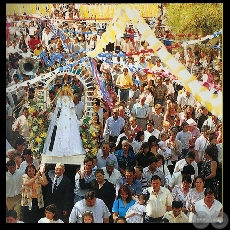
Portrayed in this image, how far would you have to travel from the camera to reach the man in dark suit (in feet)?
26.0

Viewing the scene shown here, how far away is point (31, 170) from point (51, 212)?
0.58m

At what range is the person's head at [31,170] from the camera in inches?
314

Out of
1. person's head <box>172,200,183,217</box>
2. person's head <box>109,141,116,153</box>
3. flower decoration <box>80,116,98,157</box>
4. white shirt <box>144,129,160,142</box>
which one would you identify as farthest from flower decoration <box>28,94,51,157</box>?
person's head <box>172,200,183,217</box>

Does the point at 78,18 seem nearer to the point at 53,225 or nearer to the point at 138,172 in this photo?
the point at 138,172

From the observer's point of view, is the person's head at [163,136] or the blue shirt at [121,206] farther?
the person's head at [163,136]

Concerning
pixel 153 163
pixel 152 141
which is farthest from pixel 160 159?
pixel 152 141

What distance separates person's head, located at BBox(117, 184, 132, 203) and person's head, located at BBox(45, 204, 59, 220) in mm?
823

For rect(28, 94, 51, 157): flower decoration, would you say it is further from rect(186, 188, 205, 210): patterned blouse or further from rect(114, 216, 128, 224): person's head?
rect(186, 188, 205, 210): patterned blouse

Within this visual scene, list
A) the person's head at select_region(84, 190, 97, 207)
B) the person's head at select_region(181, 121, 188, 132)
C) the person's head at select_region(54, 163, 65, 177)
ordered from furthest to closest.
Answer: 1. the person's head at select_region(181, 121, 188, 132)
2. the person's head at select_region(54, 163, 65, 177)
3. the person's head at select_region(84, 190, 97, 207)

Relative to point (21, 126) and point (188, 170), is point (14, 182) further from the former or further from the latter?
point (188, 170)

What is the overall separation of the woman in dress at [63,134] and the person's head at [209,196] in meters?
1.62

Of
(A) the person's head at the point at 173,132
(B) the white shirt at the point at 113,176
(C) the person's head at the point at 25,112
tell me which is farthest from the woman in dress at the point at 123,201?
(C) the person's head at the point at 25,112

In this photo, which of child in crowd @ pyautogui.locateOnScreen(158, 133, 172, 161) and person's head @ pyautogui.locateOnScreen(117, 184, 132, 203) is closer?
person's head @ pyautogui.locateOnScreen(117, 184, 132, 203)

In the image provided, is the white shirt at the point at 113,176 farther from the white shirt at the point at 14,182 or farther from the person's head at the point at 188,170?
the white shirt at the point at 14,182
